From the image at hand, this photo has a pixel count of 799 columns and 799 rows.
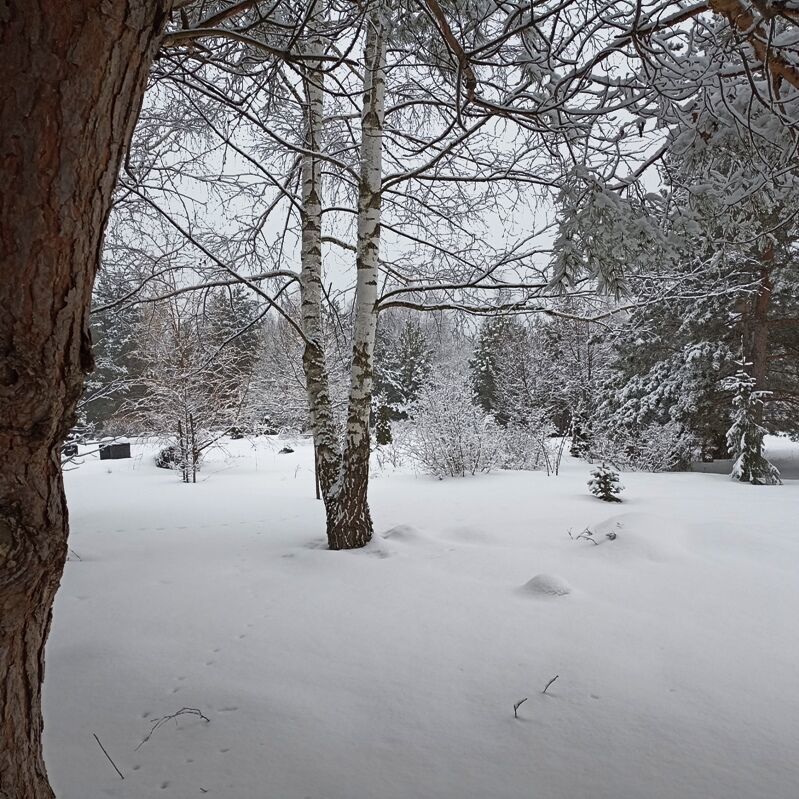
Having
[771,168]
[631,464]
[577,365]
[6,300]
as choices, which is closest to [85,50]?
[6,300]

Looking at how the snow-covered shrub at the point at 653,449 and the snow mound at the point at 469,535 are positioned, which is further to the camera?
the snow-covered shrub at the point at 653,449

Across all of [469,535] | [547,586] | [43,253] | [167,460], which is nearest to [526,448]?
[469,535]

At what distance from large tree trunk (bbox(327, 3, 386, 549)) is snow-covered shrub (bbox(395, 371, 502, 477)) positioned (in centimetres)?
632

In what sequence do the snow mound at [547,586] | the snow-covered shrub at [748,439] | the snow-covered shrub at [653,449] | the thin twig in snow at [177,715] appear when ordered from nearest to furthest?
the thin twig in snow at [177,715] → the snow mound at [547,586] → the snow-covered shrub at [748,439] → the snow-covered shrub at [653,449]

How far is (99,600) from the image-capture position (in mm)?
3039

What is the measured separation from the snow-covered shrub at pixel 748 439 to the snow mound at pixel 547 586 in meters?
8.87

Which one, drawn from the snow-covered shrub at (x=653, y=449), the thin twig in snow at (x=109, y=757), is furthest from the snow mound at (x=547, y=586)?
the snow-covered shrub at (x=653, y=449)

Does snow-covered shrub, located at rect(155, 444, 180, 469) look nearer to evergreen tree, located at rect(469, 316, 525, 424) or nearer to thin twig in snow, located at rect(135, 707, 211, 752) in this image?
thin twig in snow, located at rect(135, 707, 211, 752)

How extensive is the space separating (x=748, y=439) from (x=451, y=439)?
596cm

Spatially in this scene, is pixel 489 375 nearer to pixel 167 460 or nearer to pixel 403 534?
pixel 167 460

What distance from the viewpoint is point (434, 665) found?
228cm

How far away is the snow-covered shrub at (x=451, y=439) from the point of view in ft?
34.5

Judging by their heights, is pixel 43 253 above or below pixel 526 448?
above

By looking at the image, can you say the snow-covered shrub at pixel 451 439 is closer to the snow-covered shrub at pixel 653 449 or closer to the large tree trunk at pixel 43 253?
the snow-covered shrub at pixel 653 449
